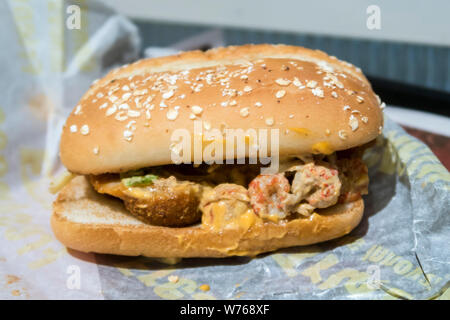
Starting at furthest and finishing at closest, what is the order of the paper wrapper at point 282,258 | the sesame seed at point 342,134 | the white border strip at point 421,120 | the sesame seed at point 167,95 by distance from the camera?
1. the white border strip at point 421,120
2. the sesame seed at point 167,95
3. the sesame seed at point 342,134
4. the paper wrapper at point 282,258

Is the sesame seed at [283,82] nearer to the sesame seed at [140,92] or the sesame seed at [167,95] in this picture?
the sesame seed at [167,95]

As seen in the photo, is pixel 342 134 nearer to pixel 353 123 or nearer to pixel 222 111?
pixel 353 123

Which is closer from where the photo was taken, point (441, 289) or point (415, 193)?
point (441, 289)

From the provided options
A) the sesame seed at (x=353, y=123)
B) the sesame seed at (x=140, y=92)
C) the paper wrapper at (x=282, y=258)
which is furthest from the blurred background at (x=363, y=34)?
the sesame seed at (x=140, y=92)

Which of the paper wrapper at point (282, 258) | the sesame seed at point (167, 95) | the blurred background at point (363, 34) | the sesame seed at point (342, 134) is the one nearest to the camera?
the paper wrapper at point (282, 258)

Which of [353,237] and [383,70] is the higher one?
[383,70]
